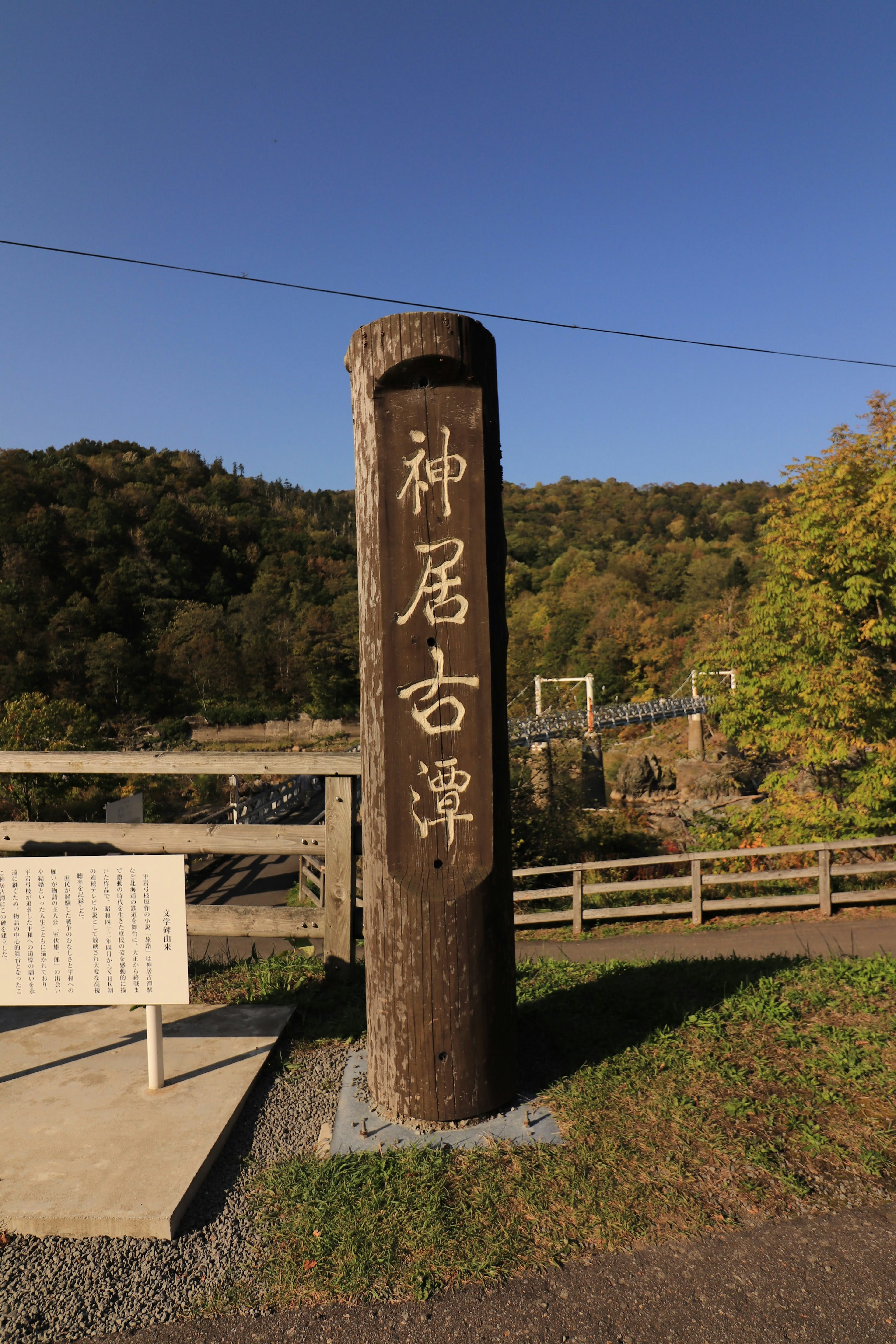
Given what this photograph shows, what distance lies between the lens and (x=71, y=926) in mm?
2959

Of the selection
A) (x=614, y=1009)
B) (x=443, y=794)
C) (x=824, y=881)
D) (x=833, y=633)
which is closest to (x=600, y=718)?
(x=833, y=633)

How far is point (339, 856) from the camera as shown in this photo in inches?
152

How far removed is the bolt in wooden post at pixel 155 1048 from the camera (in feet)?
9.69

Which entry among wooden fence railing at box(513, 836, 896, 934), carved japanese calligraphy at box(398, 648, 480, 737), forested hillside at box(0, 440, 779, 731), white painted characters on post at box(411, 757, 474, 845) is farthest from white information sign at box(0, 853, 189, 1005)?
forested hillside at box(0, 440, 779, 731)

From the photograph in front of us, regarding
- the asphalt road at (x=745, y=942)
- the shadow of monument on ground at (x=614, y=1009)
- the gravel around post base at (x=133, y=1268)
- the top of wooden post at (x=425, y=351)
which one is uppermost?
the top of wooden post at (x=425, y=351)

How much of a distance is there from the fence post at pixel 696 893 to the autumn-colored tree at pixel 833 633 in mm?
3967

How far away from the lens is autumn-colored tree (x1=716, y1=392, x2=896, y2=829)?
11625 millimetres

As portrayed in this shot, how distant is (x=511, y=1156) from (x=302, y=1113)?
835 millimetres

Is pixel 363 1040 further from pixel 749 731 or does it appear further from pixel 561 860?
pixel 561 860

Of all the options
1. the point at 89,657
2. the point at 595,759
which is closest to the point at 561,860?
the point at 595,759

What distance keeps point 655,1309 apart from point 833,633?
37.3 ft

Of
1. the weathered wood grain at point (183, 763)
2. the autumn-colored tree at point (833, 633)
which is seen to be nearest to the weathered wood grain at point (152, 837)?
the weathered wood grain at point (183, 763)

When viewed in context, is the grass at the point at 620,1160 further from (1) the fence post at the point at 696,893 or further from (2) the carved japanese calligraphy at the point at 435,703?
(1) the fence post at the point at 696,893

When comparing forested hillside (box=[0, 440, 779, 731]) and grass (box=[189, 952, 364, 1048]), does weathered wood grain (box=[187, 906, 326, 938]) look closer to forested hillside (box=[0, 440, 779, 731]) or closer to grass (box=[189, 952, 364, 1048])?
grass (box=[189, 952, 364, 1048])
